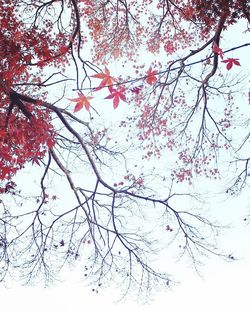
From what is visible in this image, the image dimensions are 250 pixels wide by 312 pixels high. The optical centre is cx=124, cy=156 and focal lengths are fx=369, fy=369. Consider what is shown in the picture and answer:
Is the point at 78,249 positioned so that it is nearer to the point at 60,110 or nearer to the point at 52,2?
the point at 60,110

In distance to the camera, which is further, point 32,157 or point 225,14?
point 32,157

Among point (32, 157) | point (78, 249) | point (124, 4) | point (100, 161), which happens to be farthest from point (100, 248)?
point (124, 4)

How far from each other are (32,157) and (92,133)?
168cm

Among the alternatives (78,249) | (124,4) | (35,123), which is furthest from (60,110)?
(124,4)

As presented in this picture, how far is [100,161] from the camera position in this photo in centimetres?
1017

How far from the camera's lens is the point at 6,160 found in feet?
25.6

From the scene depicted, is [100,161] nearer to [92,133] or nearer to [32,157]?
[92,133]

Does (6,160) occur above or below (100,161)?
below

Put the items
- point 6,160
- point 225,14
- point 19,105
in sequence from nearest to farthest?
point 225,14, point 6,160, point 19,105

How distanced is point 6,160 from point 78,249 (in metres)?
3.18

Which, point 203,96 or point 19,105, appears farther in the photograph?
point 203,96

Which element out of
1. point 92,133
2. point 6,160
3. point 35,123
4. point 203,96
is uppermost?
point 203,96

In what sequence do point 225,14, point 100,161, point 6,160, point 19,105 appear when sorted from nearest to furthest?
point 225,14 → point 6,160 → point 19,105 → point 100,161

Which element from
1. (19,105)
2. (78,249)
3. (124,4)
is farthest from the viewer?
(124,4)
